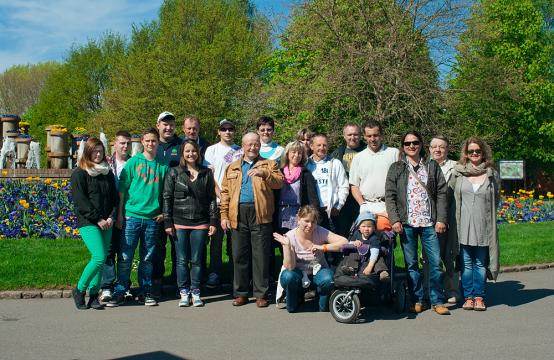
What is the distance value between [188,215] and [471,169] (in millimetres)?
A: 3507

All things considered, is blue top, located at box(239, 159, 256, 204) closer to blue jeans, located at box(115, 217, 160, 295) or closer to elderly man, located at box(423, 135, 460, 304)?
blue jeans, located at box(115, 217, 160, 295)

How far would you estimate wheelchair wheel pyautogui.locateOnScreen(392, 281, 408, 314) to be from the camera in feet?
24.8

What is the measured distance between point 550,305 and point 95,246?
554 cm

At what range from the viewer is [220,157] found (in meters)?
8.78

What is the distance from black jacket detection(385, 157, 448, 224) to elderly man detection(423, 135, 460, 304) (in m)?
0.41

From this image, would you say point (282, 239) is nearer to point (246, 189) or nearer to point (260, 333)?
point (246, 189)

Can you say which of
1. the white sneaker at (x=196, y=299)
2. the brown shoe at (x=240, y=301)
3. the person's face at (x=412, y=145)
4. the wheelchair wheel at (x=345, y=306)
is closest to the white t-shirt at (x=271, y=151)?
the person's face at (x=412, y=145)

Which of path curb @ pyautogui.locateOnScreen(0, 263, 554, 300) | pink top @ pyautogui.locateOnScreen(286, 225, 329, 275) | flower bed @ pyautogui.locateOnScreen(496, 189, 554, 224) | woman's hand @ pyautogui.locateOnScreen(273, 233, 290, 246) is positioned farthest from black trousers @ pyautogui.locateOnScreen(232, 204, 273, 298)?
flower bed @ pyautogui.locateOnScreen(496, 189, 554, 224)

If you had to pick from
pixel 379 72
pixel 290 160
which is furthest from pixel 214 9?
pixel 290 160

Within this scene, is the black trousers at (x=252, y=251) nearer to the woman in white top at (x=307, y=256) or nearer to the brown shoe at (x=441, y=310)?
the woman in white top at (x=307, y=256)

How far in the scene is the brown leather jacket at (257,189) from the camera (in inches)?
312

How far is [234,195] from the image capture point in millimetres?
8109

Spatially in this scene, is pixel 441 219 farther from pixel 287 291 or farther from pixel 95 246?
pixel 95 246

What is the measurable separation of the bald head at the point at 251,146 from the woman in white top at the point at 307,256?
3.07 feet
